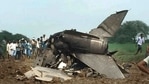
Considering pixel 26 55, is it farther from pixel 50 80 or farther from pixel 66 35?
pixel 50 80

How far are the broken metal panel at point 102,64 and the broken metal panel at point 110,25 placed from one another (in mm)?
2264

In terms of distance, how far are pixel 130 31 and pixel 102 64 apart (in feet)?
180

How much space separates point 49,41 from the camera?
19.7 m

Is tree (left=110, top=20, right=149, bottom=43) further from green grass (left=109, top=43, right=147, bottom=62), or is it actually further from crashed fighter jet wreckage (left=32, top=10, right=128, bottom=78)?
crashed fighter jet wreckage (left=32, top=10, right=128, bottom=78)

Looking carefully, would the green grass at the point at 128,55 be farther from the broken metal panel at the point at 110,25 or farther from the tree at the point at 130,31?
the tree at the point at 130,31

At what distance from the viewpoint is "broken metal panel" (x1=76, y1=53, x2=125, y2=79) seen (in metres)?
18.1

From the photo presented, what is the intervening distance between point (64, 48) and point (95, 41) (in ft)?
4.34

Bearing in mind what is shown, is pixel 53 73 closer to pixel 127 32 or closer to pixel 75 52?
pixel 75 52

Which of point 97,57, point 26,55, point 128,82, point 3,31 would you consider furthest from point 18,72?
point 3,31

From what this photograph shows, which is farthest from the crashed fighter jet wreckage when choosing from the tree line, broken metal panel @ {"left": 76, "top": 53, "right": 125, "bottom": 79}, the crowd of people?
the tree line

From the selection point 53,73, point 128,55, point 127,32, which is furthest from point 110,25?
point 127,32

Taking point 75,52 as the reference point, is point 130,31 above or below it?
above

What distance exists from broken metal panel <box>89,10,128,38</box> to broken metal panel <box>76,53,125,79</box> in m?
2.26

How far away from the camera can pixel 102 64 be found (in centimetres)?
1872
